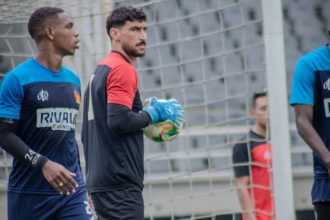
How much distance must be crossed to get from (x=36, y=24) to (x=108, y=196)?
104cm

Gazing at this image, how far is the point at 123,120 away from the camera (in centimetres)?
598

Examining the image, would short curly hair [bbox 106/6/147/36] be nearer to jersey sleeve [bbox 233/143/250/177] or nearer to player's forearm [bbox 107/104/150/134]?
player's forearm [bbox 107/104/150/134]

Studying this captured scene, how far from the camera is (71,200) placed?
5965 millimetres

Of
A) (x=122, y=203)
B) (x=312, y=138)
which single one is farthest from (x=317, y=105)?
(x=122, y=203)

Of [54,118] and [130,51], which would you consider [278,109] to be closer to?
[130,51]

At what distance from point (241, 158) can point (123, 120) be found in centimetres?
252


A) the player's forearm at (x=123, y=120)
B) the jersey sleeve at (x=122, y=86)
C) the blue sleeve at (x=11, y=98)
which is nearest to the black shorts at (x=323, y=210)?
the player's forearm at (x=123, y=120)

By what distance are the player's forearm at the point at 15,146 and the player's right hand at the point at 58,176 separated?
0.04 m

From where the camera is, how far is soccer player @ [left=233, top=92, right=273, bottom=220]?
8.16 meters

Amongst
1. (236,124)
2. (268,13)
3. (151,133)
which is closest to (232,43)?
(236,124)

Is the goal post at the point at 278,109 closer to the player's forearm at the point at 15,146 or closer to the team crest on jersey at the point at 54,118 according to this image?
the team crest on jersey at the point at 54,118

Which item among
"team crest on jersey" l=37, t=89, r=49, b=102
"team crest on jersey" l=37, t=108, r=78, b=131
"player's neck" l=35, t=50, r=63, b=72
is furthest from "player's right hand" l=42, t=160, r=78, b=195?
"player's neck" l=35, t=50, r=63, b=72

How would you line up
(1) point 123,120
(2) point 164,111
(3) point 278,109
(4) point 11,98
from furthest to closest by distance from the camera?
(3) point 278,109 → (2) point 164,111 → (1) point 123,120 → (4) point 11,98

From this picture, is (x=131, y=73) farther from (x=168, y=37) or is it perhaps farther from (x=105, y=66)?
(x=168, y=37)
